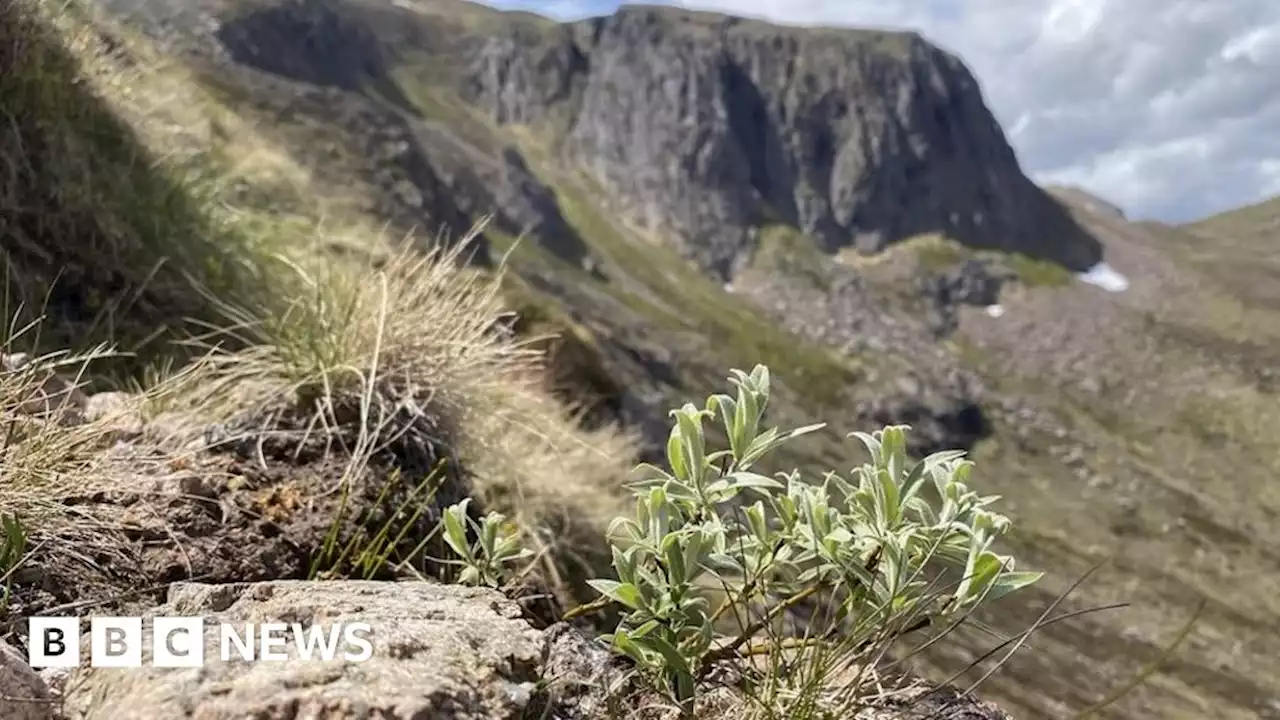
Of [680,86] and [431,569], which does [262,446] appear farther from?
[680,86]

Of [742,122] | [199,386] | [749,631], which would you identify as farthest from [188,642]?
[742,122]

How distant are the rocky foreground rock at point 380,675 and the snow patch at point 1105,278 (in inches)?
5722

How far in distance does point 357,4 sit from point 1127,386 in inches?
5249

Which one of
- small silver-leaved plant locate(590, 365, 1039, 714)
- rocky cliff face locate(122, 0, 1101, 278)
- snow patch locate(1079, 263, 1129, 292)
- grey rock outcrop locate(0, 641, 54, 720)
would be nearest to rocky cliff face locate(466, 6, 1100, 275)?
rocky cliff face locate(122, 0, 1101, 278)

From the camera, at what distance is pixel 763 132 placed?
5989 inches

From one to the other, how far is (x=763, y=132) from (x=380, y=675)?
156 metres

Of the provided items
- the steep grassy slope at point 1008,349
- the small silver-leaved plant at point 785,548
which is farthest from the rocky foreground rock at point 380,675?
the steep grassy slope at point 1008,349

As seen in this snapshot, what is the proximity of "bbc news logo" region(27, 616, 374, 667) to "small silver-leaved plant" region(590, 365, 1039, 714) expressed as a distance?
1.65 ft

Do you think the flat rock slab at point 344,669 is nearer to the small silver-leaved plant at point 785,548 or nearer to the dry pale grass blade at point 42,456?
the small silver-leaved plant at point 785,548

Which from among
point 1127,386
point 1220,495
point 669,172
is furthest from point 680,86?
point 1220,495

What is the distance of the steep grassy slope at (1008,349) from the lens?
167ft

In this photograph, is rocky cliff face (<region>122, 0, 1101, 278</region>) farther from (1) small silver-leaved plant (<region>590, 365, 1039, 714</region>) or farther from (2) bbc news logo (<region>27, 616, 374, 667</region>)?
(2) bbc news logo (<region>27, 616, 374, 667</region>)

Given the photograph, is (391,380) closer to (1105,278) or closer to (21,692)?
(21,692)

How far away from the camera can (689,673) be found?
6.56 ft
